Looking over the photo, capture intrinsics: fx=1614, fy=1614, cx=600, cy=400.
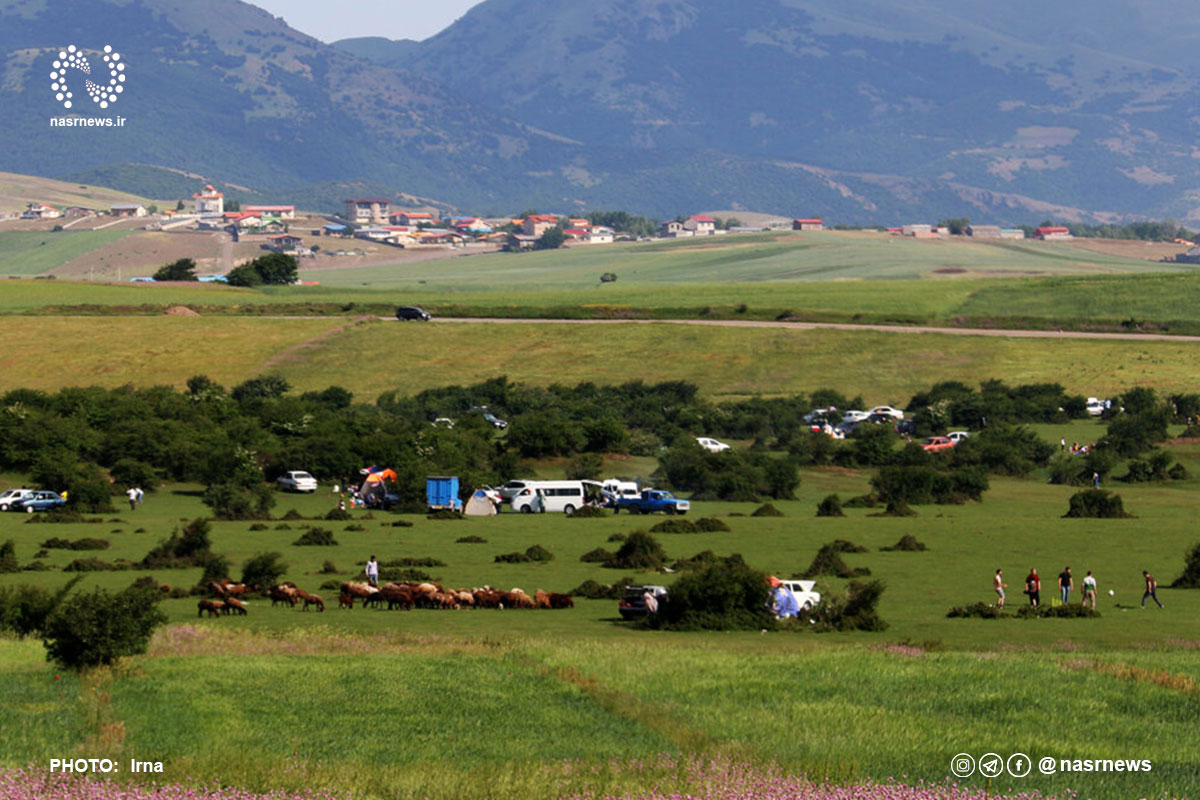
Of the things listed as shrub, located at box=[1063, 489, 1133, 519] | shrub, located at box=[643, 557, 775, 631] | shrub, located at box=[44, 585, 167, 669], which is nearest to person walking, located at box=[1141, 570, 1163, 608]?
shrub, located at box=[643, 557, 775, 631]

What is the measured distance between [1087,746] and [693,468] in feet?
165

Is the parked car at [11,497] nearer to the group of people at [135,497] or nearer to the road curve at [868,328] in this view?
the group of people at [135,497]

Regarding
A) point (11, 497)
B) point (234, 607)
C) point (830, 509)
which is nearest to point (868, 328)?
point (830, 509)

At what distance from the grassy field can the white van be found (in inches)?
708

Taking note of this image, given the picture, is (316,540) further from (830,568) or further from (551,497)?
(830,568)

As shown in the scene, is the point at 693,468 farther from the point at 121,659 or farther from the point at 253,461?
the point at 121,659

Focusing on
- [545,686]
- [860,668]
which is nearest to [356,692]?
[545,686]

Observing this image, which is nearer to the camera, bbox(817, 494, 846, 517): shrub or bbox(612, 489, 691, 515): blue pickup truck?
bbox(817, 494, 846, 517): shrub

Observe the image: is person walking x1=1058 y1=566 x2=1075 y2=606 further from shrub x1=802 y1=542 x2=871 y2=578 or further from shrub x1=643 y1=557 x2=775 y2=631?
shrub x1=643 y1=557 x2=775 y2=631

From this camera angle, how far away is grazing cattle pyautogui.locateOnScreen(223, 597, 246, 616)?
36.2 metres

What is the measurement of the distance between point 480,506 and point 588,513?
441 centimetres

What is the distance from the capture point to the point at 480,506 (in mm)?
Result: 62281

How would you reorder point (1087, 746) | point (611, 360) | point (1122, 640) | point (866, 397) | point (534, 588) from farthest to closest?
point (611, 360)
point (866, 397)
point (534, 588)
point (1122, 640)
point (1087, 746)

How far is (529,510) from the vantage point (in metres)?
62.8
